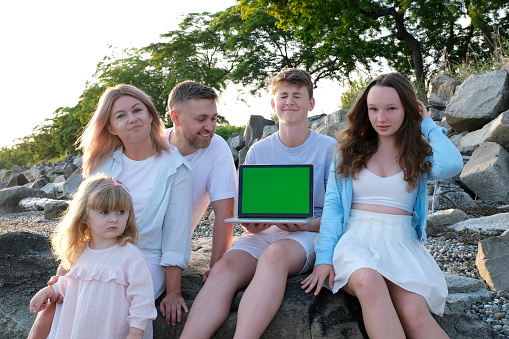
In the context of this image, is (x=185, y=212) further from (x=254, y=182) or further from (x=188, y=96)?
(x=188, y=96)

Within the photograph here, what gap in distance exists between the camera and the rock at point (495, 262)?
12.0ft

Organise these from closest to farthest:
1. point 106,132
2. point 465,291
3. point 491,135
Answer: point 106,132, point 465,291, point 491,135

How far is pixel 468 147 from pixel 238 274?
6008 millimetres

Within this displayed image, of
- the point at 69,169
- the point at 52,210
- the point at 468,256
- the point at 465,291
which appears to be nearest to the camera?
the point at 465,291

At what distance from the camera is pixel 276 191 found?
2.82 m

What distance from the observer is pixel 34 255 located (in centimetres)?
342

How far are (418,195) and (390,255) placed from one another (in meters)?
0.49

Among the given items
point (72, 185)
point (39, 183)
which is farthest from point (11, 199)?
point (39, 183)

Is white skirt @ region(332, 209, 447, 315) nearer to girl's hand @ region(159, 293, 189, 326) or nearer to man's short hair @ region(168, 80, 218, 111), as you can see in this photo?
girl's hand @ region(159, 293, 189, 326)

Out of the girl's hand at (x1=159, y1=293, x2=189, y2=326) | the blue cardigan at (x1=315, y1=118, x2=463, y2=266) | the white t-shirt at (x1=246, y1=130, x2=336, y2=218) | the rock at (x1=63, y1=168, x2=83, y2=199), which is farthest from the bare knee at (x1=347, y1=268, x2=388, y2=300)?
the rock at (x1=63, y1=168, x2=83, y2=199)

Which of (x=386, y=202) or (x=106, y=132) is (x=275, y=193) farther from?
(x=106, y=132)

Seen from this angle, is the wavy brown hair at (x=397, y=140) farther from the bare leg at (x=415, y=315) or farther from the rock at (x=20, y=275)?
the rock at (x=20, y=275)

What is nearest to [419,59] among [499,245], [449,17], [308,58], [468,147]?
[449,17]

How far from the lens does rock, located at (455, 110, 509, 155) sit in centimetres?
676
